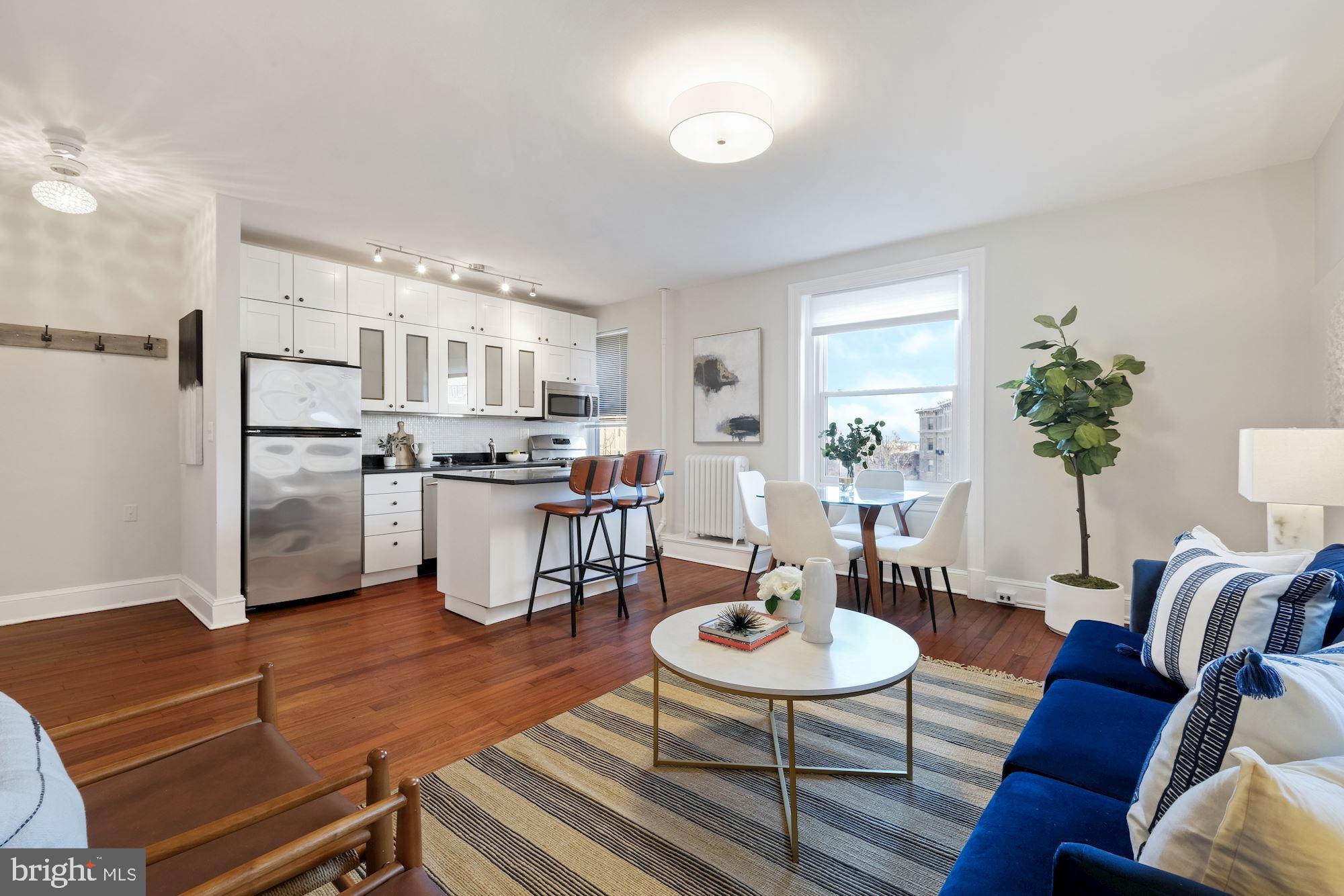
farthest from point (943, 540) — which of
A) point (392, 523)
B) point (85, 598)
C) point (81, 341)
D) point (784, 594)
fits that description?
point (81, 341)

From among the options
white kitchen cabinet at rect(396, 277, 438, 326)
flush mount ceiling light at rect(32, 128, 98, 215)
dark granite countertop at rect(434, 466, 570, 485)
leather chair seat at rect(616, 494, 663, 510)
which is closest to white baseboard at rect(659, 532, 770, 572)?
leather chair seat at rect(616, 494, 663, 510)

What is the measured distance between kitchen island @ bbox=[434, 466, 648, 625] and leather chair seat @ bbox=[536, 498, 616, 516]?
151 mm

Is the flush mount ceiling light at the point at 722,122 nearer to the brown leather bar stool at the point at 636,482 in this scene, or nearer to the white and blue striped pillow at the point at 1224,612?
the brown leather bar stool at the point at 636,482

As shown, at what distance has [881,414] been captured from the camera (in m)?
4.64

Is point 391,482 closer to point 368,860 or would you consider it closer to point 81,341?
point 81,341

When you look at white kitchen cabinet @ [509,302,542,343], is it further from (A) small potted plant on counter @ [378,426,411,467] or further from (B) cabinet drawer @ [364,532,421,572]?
(B) cabinet drawer @ [364,532,421,572]

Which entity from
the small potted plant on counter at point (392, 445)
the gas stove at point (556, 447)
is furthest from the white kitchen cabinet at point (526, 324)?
the small potted plant on counter at point (392, 445)

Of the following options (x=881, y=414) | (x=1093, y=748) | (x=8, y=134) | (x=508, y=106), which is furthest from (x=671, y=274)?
(x=1093, y=748)

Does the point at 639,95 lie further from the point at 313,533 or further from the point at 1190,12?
the point at 313,533

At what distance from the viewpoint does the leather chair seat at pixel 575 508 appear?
350 centimetres

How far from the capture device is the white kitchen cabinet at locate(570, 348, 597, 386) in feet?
20.9

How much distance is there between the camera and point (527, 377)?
5934 mm

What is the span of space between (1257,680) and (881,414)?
3985 mm

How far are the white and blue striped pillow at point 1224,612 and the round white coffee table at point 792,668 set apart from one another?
0.64m
